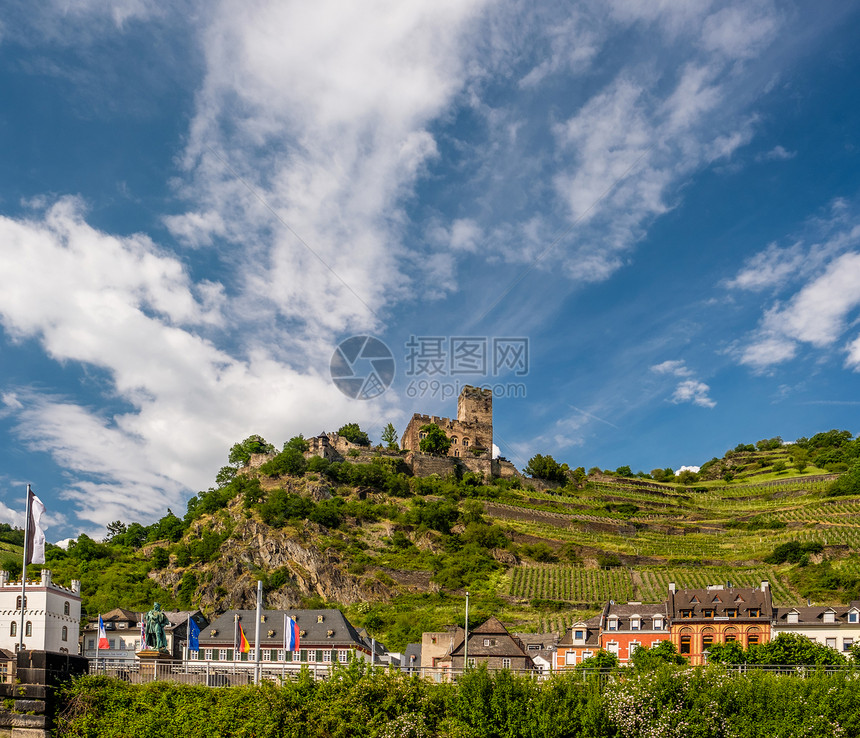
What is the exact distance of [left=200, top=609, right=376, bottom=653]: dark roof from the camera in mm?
61406

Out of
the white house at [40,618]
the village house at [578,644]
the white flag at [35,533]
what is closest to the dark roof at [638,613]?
the village house at [578,644]

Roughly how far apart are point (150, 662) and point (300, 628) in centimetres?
3391

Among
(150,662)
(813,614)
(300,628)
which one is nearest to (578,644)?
(813,614)

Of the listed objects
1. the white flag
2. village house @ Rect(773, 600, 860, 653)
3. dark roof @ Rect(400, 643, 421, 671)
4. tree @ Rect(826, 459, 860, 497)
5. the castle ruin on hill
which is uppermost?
the castle ruin on hill

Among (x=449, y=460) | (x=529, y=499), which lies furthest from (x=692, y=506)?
(x=449, y=460)

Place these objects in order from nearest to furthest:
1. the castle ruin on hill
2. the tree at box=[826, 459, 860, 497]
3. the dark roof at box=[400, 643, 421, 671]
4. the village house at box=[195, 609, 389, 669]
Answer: the village house at box=[195, 609, 389, 669]
the dark roof at box=[400, 643, 421, 671]
the tree at box=[826, 459, 860, 497]
the castle ruin on hill

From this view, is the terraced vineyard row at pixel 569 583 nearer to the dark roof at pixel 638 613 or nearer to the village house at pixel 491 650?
the dark roof at pixel 638 613

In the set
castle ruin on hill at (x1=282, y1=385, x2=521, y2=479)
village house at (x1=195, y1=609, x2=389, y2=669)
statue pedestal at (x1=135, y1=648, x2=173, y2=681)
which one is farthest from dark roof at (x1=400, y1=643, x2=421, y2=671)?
castle ruin on hill at (x1=282, y1=385, x2=521, y2=479)

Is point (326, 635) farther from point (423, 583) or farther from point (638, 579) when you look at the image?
point (638, 579)

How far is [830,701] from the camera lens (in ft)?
97.6

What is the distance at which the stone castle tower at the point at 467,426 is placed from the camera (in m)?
153

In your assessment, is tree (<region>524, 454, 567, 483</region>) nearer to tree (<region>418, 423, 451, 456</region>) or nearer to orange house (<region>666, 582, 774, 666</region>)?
tree (<region>418, 423, 451, 456</region>)

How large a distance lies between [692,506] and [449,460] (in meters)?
42.3

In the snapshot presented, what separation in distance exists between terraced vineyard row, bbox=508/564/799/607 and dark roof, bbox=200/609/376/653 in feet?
104
